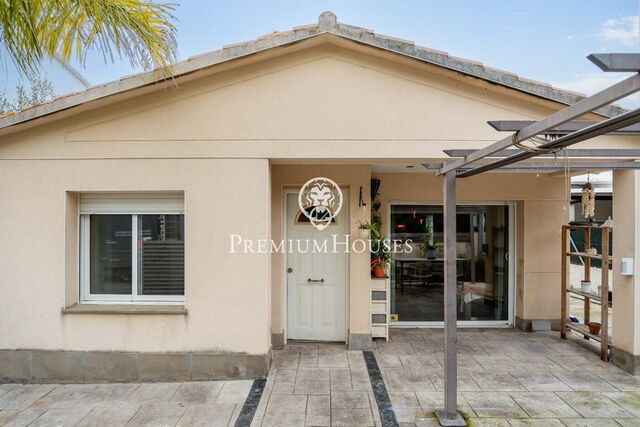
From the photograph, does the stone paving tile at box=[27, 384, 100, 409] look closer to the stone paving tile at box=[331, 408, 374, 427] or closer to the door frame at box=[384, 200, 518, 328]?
the stone paving tile at box=[331, 408, 374, 427]

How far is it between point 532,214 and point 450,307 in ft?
15.1

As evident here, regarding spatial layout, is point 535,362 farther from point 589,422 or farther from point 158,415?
point 158,415

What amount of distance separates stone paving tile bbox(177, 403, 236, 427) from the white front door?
2.45 meters

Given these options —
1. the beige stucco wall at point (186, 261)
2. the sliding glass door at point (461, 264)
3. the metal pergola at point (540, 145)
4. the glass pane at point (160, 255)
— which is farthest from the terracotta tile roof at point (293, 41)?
the sliding glass door at point (461, 264)

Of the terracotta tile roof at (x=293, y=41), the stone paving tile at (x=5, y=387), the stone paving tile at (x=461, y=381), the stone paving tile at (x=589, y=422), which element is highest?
the terracotta tile roof at (x=293, y=41)

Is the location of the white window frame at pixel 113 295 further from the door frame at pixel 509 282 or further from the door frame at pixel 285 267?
the door frame at pixel 509 282

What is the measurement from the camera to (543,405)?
479cm

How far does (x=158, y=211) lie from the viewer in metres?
5.97

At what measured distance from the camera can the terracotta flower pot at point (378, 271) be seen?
7.05 m

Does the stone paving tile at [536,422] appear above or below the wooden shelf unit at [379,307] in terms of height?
below

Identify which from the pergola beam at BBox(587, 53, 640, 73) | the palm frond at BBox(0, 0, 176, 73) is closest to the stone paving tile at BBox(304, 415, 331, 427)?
the pergola beam at BBox(587, 53, 640, 73)

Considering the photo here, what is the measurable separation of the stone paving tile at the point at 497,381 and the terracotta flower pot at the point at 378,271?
219 cm

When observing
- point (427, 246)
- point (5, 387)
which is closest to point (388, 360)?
point (427, 246)

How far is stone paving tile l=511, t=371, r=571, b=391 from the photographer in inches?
207
